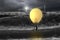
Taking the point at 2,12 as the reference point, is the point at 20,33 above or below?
below

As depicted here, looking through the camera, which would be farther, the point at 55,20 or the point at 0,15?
the point at 0,15

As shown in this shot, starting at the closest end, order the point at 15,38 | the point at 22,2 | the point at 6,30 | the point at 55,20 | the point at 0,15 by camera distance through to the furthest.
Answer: the point at 15,38 → the point at 6,30 → the point at 55,20 → the point at 0,15 → the point at 22,2

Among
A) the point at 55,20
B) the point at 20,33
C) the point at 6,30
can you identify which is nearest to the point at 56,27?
the point at 55,20

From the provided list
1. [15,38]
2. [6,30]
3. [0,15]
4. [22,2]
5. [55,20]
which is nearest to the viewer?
[15,38]

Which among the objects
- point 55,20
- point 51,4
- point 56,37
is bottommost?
point 56,37

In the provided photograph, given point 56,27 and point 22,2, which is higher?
point 22,2

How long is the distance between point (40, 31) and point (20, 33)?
0.28 m

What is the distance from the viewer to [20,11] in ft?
9.15

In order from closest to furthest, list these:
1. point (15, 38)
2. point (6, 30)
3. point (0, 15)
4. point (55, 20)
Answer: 1. point (15, 38)
2. point (6, 30)
3. point (55, 20)
4. point (0, 15)

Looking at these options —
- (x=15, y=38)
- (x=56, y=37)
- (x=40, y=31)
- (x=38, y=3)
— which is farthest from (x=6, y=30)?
(x=38, y=3)

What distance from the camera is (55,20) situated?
8.18 ft

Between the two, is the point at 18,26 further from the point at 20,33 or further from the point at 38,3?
the point at 38,3

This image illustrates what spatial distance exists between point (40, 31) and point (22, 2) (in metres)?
0.95

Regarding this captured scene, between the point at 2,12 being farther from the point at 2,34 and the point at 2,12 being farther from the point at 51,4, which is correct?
the point at 51,4
